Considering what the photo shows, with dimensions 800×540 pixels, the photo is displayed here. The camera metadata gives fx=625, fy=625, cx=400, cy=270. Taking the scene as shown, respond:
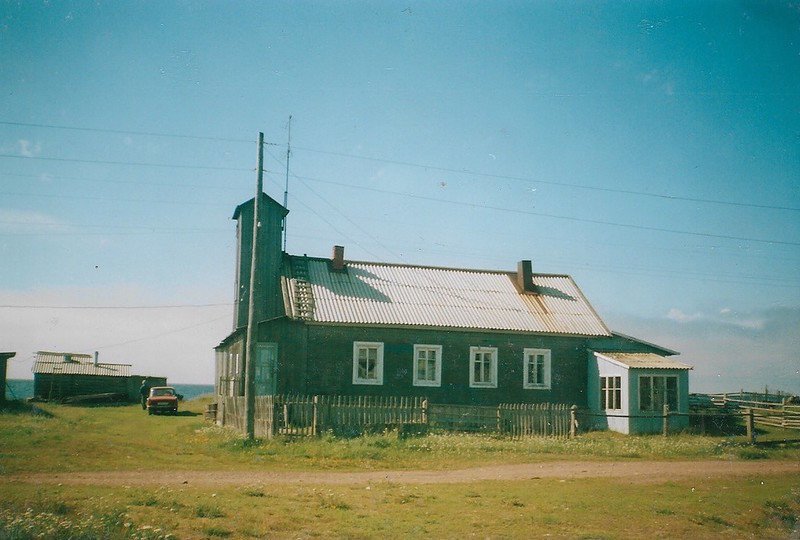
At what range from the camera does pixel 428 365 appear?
93.9 ft

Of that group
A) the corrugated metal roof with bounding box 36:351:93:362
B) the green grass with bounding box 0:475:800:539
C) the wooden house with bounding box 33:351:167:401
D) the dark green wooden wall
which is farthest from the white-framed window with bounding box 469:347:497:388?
the corrugated metal roof with bounding box 36:351:93:362

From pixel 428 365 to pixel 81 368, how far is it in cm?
3862

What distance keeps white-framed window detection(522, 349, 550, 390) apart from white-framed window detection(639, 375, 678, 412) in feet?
14.0

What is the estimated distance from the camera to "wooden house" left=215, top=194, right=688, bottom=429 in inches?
1065

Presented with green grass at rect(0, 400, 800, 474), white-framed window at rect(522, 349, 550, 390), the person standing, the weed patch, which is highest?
white-framed window at rect(522, 349, 550, 390)

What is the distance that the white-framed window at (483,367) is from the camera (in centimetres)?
2908

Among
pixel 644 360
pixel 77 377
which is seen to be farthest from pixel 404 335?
pixel 77 377

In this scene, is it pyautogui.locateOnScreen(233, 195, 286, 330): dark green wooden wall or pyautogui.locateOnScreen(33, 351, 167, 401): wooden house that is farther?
pyautogui.locateOnScreen(33, 351, 167, 401): wooden house

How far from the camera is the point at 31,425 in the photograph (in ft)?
83.8

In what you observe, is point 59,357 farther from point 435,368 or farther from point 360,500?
point 360,500

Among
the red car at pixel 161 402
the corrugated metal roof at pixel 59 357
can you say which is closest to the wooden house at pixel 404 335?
the red car at pixel 161 402

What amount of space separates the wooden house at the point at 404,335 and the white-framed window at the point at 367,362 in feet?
0.15

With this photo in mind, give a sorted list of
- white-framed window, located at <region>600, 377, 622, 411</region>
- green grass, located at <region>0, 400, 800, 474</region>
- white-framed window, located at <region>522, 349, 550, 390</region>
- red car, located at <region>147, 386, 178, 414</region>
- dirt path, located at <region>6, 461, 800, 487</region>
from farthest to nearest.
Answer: red car, located at <region>147, 386, 178, 414</region> → white-framed window, located at <region>522, 349, 550, 390</region> → white-framed window, located at <region>600, 377, 622, 411</region> → green grass, located at <region>0, 400, 800, 474</region> → dirt path, located at <region>6, 461, 800, 487</region>

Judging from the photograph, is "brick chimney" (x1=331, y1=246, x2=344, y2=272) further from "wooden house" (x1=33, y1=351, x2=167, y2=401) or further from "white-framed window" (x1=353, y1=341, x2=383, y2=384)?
"wooden house" (x1=33, y1=351, x2=167, y2=401)
